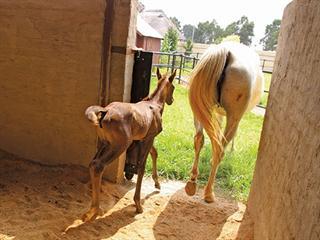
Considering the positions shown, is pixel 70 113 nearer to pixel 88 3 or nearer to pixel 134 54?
pixel 134 54

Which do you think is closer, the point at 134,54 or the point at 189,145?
the point at 134,54

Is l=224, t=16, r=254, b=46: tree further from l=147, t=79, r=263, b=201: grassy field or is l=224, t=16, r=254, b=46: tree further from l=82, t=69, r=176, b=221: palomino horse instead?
l=82, t=69, r=176, b=221: palomino horse

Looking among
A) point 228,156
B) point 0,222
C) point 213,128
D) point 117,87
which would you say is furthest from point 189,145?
point 0,222

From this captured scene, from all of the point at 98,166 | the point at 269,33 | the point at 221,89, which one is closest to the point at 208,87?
the point at 221,89

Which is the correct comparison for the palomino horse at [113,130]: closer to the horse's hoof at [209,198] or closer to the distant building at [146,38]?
the horse's hoof at [209,198]

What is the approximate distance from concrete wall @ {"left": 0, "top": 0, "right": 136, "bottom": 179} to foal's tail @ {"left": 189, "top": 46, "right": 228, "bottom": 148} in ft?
2.57

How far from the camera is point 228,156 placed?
4891 mm

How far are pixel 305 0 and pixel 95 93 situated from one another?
2.27m

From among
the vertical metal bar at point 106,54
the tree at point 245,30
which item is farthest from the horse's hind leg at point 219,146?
the tree at point 245,30

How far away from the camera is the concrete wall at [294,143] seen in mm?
1439

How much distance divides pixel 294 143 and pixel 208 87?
5.29 ft

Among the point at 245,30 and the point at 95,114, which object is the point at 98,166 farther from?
the point at 245,30

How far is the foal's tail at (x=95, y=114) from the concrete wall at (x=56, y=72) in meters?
0.94

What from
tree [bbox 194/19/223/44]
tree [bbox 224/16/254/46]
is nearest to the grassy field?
tree [bbox 224/16/254/46]
